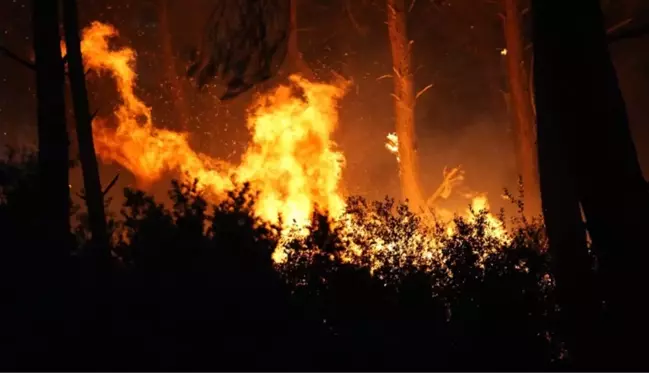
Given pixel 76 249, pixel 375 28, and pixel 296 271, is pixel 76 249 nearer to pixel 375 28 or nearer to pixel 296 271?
pixel 296 271

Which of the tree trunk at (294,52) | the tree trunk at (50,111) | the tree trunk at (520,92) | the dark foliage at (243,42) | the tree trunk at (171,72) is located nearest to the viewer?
the tree trunk at (50,111)

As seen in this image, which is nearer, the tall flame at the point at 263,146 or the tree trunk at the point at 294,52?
the tall flame at the point at 263,146

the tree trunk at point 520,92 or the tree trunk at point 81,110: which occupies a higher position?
the tree trunk at point 520,92

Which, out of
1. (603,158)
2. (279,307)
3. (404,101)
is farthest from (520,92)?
(279,307)

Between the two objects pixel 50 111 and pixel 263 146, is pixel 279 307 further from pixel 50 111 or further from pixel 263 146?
pixel 263 146

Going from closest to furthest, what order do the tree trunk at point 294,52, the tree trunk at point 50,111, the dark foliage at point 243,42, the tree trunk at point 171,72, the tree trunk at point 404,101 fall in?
1. the tree trunk at point 50,111
2. the tree trunk at point 404,101
3. the dark foliage at point 243,42
4. the tree trunk at point 294,52
5. the tree trunk at point 171,72

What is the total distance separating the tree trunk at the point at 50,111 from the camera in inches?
285

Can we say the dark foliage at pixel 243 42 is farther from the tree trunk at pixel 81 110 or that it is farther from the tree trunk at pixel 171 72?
the tree trunk at pixel 81 110

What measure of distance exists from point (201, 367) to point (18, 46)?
2072 centimetres

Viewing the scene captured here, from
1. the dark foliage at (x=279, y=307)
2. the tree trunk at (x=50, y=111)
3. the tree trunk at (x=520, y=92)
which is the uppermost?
the tree trunk at (x=520, y=92)

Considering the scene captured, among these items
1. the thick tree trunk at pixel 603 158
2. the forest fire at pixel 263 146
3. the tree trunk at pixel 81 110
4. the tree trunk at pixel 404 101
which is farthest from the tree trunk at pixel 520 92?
the thick tree trunk at pixel 603 158

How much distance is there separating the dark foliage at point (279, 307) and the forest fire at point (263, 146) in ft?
25.8

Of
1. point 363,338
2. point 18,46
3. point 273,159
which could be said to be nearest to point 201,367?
point 363,338

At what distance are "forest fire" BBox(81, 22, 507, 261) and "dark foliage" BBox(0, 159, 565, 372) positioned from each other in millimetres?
7862
